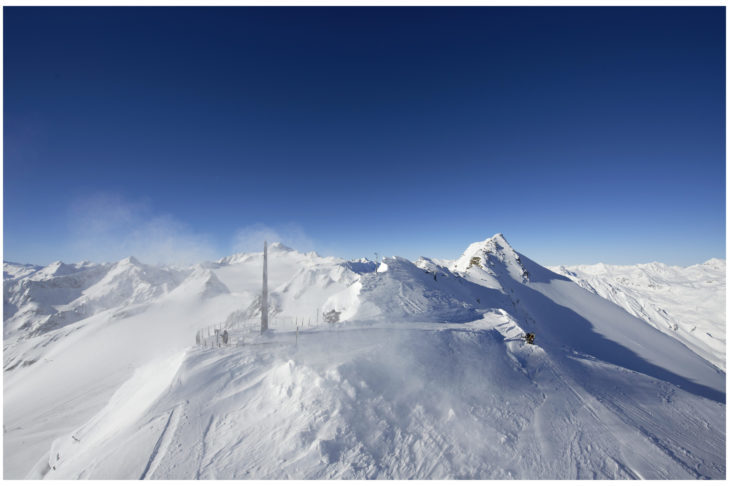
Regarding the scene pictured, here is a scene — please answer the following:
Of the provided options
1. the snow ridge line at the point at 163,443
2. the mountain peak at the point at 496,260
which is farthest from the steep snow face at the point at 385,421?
the mountain peak at the point at 496,260

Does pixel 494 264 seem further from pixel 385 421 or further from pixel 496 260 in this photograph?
pixel 385 421

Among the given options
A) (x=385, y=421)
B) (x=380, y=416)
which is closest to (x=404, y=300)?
(x=380, y=416)

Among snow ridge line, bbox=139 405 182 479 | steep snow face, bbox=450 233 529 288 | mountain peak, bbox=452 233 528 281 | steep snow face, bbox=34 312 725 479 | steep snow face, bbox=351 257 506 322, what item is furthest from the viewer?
mountain peak, bbox=452 233 528 281

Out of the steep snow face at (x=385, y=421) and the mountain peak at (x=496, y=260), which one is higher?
the mountain peak at (x=496, y=260)

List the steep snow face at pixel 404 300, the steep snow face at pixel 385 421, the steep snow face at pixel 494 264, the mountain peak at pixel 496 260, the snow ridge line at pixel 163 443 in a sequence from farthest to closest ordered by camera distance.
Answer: the mountain peak at pixel 496 260 < the steep snow face at pixel 494 264 < the steep snow face at pixel 404 300 < the steep snow face at pixel 385 421 < the snow ridge line at pixel 163 443

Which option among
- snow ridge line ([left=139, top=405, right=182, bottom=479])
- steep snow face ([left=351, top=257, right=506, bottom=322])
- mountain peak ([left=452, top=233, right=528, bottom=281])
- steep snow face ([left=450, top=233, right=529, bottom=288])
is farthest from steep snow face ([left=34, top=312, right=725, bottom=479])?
mountain peak ([left=452, top=233, right=528, bottom=281])

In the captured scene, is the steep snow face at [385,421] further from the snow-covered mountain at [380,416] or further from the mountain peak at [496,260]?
the mountain peak at [496,260]

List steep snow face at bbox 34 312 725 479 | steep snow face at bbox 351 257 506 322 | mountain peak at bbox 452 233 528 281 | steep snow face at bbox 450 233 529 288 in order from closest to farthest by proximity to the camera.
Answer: steep snow face at bbox 34 312 725 479 → steep snow face at bbox 351 257 506 322 → steep snow face at bbox 450 233 529 288 → mountain peak at bbox 452 233 528 281

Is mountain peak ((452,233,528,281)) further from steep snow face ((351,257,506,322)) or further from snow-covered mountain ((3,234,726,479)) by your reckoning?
snow-covered mountain ((3,234,726,479))

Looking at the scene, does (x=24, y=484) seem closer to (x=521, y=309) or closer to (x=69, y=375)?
(x=69, y=375)
